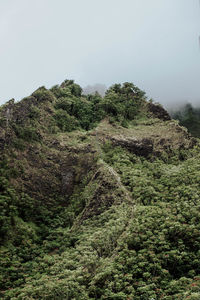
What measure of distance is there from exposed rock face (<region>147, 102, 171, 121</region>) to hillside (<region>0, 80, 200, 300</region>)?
161mm

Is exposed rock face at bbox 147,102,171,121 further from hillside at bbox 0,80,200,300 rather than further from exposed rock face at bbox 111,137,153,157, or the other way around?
exposed rock face at bbox 111,137,153,157

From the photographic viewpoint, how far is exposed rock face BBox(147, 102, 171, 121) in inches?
1704

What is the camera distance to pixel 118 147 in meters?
34.9

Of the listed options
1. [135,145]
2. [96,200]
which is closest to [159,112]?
[135,145]

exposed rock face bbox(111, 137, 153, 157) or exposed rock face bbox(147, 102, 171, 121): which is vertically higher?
exposed rock face bbox(147, 102, 171, 121)

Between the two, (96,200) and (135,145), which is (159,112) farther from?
(96,200)

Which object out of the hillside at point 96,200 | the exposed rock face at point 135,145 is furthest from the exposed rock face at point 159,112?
the exposed rock face at point 135,145

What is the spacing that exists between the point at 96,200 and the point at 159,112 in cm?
2234

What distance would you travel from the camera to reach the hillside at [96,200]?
1902 centimetres

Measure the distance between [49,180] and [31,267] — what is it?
1123 centimetres

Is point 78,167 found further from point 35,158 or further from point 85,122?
point 85,122

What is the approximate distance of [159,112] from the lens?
143 ft

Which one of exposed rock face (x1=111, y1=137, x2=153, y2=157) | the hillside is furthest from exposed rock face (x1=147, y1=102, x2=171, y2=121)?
exposed rock face (x1=111, y1=137, x2=153, y2=157)

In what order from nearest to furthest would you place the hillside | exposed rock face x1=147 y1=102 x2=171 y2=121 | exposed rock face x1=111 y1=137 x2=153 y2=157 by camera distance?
1. the hillside
2. exposed rock face x1=111 y1=137 x2=153 y2=157
3. exposed rock face x1=147 y1=102 x2=171 y2=121
